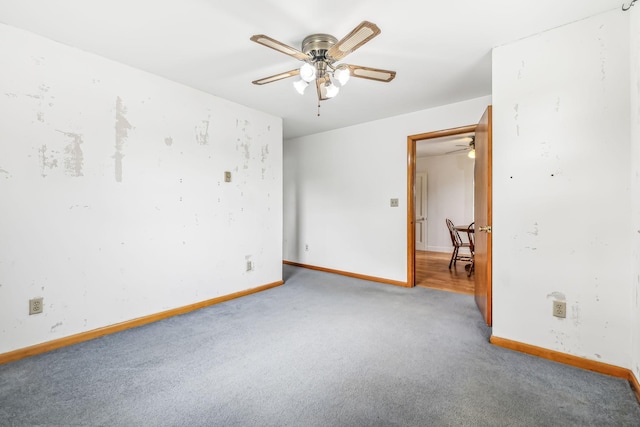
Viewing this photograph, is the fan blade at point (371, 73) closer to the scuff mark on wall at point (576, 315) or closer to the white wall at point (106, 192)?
the white wall at point (106, 192)

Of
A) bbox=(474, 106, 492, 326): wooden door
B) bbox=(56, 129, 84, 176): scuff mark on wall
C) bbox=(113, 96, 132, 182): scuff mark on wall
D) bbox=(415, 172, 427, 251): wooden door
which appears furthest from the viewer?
bbox=(415, 172, 427, 251): wooden door

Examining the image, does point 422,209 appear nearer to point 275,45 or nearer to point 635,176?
point 635,176

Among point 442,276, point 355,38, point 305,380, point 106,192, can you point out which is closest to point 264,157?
point 106,192

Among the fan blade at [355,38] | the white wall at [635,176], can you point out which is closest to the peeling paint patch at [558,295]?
the white wall at [635,176]

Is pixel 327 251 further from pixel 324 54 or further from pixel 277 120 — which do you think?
pixel 324 54

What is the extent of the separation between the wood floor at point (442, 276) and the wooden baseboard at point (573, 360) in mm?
1481

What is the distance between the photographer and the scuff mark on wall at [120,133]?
98.0 inches

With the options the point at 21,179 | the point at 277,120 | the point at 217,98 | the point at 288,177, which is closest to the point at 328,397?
the point at 21,179

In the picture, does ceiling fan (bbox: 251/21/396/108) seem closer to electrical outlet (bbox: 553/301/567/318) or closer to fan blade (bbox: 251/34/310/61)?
fan blade (bbox: 251/34/310/61)

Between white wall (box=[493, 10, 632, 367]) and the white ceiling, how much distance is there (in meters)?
0.23

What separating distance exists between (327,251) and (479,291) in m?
2.40

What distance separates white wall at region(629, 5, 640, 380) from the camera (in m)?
1.66

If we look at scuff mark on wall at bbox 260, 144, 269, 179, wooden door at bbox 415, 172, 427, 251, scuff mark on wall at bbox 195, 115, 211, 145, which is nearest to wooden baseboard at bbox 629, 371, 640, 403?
scuff mark on wall at bbox 260, 144, 269, 179

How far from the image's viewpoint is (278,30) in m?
2.01
